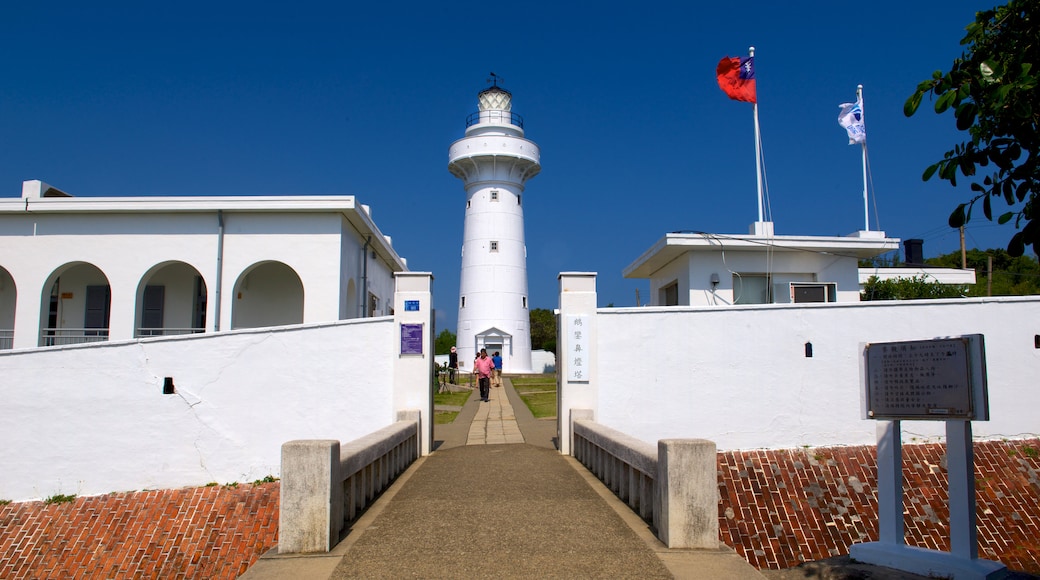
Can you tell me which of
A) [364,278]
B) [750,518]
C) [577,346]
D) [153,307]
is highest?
[364,278]

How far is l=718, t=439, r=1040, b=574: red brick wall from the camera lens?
10.4 m

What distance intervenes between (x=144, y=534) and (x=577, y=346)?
22.1 ft

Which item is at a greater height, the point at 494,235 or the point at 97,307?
the point at 494,235

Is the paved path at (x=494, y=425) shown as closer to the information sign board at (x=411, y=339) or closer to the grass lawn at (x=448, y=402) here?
the grass lawn at (x=448, y=402)

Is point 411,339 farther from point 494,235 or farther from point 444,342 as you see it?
point 444,342

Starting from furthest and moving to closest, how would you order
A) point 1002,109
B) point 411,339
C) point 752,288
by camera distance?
point 752,288, point 411,339, point 1002,109

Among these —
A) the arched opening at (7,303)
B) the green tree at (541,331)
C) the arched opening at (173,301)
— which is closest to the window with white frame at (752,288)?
the arched opening at (173,301)

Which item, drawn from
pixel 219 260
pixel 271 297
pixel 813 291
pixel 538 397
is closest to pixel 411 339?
pixel 219 260

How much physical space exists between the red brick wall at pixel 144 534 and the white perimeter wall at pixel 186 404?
0.32 meters

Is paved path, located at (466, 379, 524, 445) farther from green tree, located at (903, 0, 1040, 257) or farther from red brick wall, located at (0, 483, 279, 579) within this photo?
green tree, located at (903, 0, 1040, 257)

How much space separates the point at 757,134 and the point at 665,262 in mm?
4027

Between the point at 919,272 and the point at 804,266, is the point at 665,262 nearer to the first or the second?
the point at 804,266

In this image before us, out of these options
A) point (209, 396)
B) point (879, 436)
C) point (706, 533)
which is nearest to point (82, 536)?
point (209, 396)

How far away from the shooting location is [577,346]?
11.7 meters
